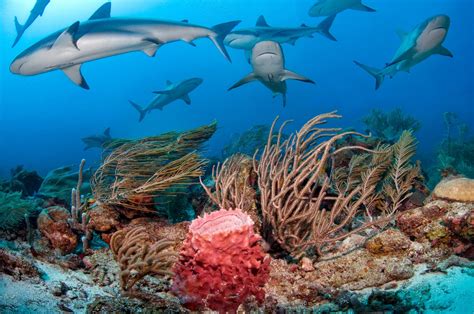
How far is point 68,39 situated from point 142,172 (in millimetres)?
2414

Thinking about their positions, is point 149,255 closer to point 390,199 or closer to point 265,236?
point 265,236

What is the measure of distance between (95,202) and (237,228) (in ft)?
10.1

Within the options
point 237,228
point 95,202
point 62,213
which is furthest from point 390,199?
point 62,213

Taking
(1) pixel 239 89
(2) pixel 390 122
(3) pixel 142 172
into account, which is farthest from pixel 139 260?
(1) pixel 239 89

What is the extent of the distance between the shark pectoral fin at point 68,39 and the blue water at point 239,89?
251 feet

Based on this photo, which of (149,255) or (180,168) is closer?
(149,255)

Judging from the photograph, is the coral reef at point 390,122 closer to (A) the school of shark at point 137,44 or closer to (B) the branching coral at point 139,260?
(A) the school of shark at point 137,44

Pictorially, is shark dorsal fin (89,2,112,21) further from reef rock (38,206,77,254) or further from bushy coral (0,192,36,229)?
reef rock (38,206,77,254)

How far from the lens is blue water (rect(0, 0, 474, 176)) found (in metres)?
86.3

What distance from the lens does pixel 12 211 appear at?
15.9 feet

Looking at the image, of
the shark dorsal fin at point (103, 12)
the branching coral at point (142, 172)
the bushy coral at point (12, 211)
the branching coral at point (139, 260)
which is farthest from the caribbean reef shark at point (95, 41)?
the branching coral at point (139, 260)

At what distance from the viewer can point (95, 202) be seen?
187 inches

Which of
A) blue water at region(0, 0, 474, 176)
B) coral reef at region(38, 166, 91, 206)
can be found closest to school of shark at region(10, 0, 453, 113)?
coral reef at region(38, 166, 91, 206)

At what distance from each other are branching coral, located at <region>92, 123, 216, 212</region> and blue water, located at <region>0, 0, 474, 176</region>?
252ft
